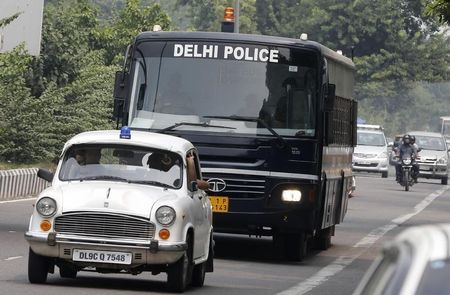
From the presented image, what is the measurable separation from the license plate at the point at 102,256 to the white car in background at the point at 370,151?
49.4m

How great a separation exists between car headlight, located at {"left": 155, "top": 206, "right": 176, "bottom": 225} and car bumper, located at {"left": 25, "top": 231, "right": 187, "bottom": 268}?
18 centimetres

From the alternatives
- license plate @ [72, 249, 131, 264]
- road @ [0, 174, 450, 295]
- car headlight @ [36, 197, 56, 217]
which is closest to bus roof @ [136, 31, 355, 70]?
road @ [0, 174, 450, 295]

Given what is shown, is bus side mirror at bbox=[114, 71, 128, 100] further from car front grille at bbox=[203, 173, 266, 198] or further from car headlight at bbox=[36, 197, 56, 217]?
car headlight at bbox=[36, 197, 56, 217]

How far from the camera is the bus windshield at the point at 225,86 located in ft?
61.2

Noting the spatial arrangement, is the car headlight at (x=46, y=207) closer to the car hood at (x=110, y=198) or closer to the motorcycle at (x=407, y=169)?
the car hood at (x=110, y=198)

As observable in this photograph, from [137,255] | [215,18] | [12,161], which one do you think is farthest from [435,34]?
[137,255]

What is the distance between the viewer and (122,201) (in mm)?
13773

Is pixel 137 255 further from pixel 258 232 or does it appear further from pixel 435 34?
pixel 435 34

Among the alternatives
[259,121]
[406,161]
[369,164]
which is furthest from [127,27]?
[259,121]

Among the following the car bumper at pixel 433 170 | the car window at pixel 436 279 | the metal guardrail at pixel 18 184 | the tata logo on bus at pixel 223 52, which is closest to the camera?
the car window at pixel 436 279

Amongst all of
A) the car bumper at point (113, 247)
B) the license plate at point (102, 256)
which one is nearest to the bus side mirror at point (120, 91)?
the car bumper at point (113, 247)

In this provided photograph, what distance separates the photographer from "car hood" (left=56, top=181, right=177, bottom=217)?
45.1 ft

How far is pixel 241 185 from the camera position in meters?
18.4

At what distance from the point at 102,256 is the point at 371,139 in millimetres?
49932
